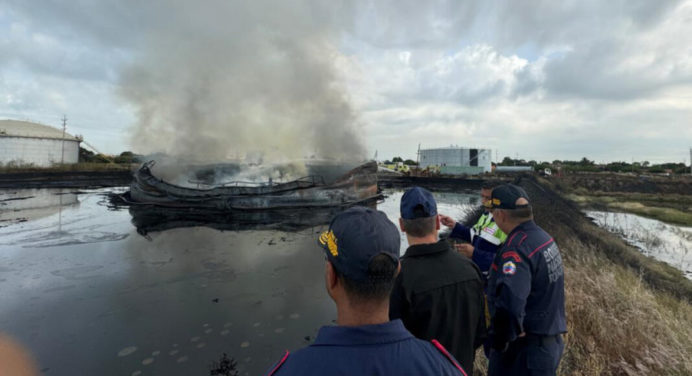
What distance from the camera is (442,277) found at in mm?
A: 2322

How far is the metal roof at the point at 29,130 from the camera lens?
50.8 metres

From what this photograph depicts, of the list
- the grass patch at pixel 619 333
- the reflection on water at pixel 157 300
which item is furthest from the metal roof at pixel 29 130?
the grass patch at pixel 619 333

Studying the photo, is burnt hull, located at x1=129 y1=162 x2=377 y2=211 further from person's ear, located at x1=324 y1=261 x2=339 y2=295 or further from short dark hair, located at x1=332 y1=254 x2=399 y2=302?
short dark hair, located at x1=332 y1=254 x2=399 y2=302

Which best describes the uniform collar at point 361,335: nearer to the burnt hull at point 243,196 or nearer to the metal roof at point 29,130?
the burnt hull at point 243,196

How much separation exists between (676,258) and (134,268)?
1970cm

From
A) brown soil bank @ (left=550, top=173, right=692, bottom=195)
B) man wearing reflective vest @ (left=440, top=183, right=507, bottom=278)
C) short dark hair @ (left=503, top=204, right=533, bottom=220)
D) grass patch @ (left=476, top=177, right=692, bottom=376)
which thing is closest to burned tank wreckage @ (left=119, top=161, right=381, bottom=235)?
grass patch @ (left=476, top=177, right=692, bottom=376)

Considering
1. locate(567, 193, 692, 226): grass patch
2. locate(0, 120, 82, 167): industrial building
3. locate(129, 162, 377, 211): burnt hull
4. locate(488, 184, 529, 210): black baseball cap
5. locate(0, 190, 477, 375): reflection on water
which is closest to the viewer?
locate(488, 184, 529, 210): black baseball cap

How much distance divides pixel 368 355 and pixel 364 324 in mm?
174

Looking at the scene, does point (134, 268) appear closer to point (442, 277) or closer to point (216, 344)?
point (216, 344)

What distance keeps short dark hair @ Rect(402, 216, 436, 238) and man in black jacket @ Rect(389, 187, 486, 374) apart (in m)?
0.08

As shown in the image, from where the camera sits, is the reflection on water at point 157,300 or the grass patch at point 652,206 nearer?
the reflection on water at point 157,300

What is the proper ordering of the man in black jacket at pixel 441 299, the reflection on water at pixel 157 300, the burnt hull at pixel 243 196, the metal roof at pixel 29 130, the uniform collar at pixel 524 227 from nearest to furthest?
1. the man in black jacket at pixel 441 299
2. the uniform collar at pixel 524 227
3. the reflection on water at pixel 157 300
4. the burnt hull at pixel 243 196
5. the metal roof at pixel 29 130

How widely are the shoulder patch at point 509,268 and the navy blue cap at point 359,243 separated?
5.54ft

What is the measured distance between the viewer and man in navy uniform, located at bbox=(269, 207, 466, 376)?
1.07 meters
